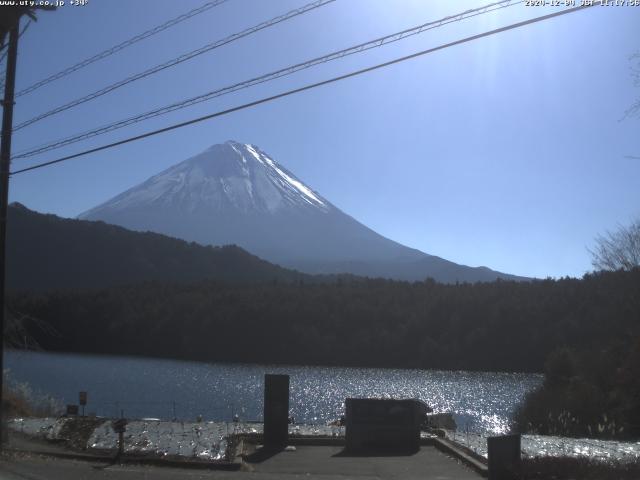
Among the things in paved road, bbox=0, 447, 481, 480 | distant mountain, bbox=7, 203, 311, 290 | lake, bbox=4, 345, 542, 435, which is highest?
distant mountain, bbox=7, 203, 311, 290

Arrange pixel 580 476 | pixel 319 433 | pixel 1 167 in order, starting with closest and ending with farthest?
pixel 580 476
pixel 1 167
pixel 319 433

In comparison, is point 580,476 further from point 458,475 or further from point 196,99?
point 196,99

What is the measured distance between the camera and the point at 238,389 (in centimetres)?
4966

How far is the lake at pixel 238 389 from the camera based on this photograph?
37.9m

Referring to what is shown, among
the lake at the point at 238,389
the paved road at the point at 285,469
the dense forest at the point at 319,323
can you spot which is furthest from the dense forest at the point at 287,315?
the paved road at the point at 285,469

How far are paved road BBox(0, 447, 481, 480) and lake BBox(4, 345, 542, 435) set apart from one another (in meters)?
18.1

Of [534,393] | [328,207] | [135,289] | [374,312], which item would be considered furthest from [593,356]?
[328,207]

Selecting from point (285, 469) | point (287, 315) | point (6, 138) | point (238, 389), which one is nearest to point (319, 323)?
point (287, 315)

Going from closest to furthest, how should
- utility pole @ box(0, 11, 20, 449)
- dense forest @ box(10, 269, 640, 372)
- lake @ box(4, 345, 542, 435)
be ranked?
utility pole @ box(0, 11, 20, 449)
lake @ box(4, 345, 542, 435)
dense forest @ box(10, 269, 640, 372)

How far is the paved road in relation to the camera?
37.3 ft

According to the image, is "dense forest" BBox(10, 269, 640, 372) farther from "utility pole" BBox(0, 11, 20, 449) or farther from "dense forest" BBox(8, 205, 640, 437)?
"utility pole" BBox(0, 11, 20, 449)

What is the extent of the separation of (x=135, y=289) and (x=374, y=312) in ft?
104

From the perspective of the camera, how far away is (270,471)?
12398 millimetres

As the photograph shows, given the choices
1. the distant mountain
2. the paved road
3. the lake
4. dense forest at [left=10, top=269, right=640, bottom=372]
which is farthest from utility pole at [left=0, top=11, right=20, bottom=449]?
the distant mountain
